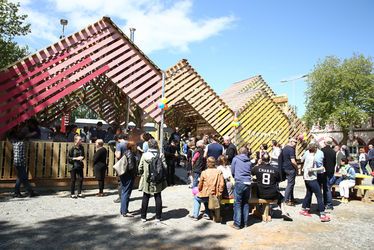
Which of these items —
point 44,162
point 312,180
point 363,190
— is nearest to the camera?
point 312,180

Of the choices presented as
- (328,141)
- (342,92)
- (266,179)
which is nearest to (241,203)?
(266,179)

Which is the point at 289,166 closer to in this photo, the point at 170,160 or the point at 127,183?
the point at 127,183

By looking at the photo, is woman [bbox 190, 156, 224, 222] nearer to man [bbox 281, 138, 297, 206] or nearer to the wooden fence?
man [bbox 281, 138, 297, 206]

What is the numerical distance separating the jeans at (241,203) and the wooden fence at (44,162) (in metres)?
5.01

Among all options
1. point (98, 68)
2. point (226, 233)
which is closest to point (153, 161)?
point (226, 233)

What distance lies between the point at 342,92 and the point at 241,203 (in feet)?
108

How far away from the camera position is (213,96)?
11258 millimetres

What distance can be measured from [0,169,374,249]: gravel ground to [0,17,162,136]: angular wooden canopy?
2607mm

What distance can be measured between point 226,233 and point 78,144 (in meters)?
4.68

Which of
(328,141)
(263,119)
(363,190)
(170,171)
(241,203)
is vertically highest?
(263,119)

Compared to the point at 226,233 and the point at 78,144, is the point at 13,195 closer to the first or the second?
the point at 78,144

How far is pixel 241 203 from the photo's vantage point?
227 inches

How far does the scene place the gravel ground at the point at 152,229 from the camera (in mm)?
4672

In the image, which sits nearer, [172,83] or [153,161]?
[153,161]
